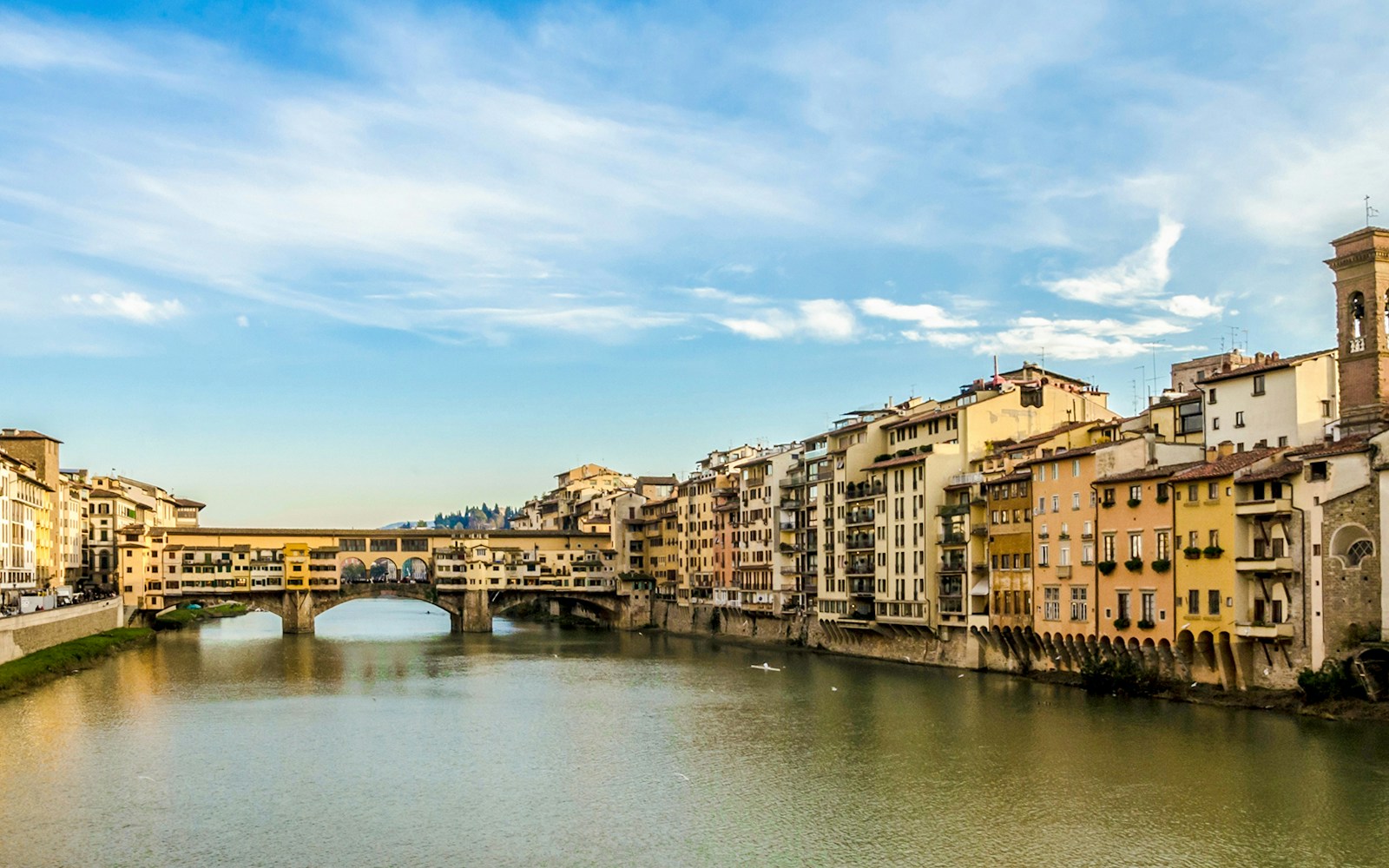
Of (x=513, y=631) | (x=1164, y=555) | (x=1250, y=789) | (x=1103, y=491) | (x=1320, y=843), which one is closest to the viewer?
(x=1320, y=843)

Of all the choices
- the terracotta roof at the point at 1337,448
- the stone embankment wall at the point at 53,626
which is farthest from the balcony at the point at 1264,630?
the stone embankment wall at the point at 53,626

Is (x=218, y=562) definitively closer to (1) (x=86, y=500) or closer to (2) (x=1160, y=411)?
(1) (x=86, y=500)

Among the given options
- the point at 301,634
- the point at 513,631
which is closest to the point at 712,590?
the point at 513,631

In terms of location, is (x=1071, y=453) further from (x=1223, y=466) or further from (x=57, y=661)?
(x=57, y=661)

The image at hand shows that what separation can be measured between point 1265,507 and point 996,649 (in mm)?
18391

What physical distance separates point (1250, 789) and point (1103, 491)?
2094 centimetres

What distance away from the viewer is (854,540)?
244ft

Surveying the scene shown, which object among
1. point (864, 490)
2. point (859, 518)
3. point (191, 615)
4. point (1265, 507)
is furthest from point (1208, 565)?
point (191, 615)

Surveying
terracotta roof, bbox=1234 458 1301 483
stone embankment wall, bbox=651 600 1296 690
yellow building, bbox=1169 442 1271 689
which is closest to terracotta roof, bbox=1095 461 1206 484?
yellow building, bbox=1169 442 1271 689

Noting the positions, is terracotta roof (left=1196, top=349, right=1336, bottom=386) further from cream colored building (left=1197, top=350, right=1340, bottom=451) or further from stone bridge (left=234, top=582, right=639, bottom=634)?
stone bridge (left=234, top=582, right=639, bottom=634)

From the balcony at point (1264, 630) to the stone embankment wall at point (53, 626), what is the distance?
50.3 m

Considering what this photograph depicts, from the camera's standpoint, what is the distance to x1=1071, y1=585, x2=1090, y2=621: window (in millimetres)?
55125

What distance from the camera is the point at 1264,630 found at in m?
45.8

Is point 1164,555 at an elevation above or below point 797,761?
above
